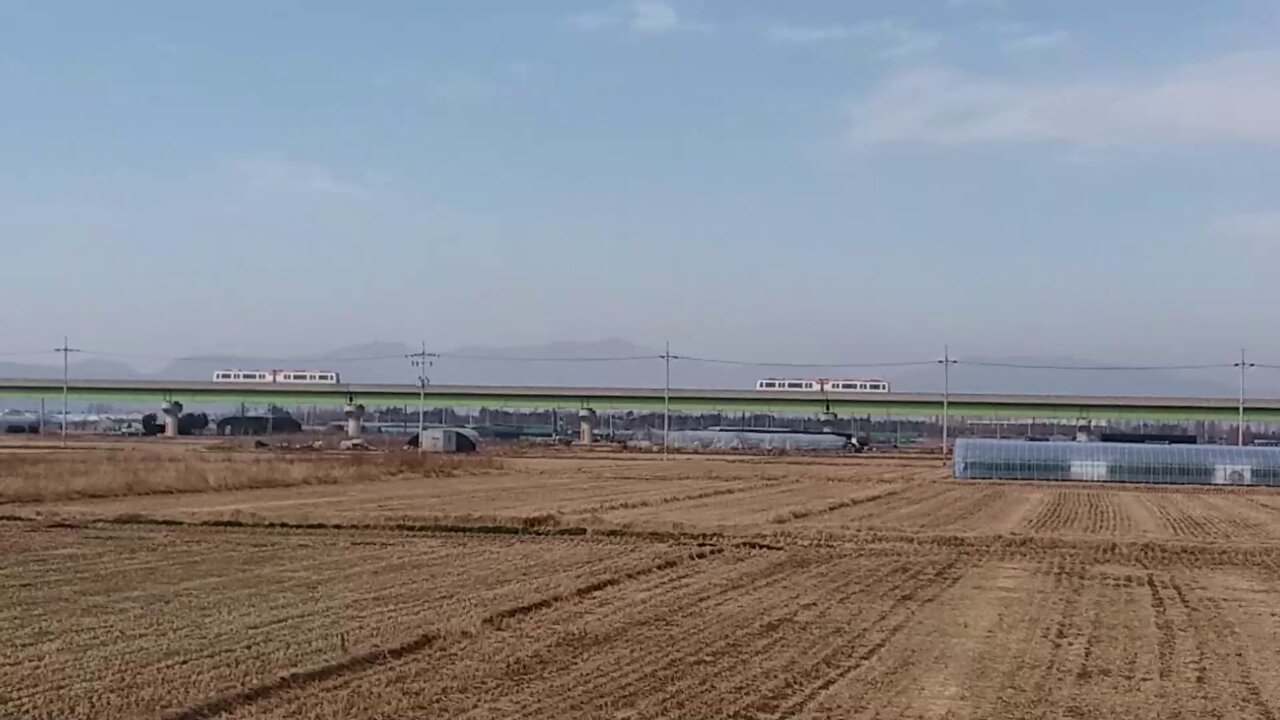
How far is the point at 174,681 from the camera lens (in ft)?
41.0

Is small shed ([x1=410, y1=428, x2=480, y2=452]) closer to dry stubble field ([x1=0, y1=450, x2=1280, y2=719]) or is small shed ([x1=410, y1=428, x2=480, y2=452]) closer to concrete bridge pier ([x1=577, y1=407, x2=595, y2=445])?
concrete bridge pier ([x1=577, y1=407, x2=595, y2=445])

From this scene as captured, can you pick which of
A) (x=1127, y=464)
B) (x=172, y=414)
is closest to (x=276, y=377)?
(x=172, y=414)

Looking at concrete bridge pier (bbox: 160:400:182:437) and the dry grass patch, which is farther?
concrete bridge pier (bbox: 160:400:182:437)

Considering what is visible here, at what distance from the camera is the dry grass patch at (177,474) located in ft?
139

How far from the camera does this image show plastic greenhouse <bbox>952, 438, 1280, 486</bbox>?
70312 mm

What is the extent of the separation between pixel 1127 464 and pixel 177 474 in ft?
152

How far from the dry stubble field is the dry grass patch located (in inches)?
94.5

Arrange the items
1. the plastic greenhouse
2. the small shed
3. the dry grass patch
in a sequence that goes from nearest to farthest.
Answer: the dry grass patch, the plastic greenhouse, the small shed

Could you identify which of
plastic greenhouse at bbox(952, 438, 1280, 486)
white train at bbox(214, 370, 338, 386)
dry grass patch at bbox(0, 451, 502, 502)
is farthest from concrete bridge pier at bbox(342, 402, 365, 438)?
plastic greenhouse at bbox(952, 438, 1280, 486)

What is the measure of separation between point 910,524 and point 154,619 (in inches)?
947

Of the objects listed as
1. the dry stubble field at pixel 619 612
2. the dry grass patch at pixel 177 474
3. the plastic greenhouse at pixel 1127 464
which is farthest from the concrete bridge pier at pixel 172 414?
the dry stubble field at pixel 619 612

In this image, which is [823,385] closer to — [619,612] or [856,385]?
[856,385]

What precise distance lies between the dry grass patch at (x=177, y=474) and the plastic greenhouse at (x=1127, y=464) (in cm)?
2600

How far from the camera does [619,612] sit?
59.2 ft
